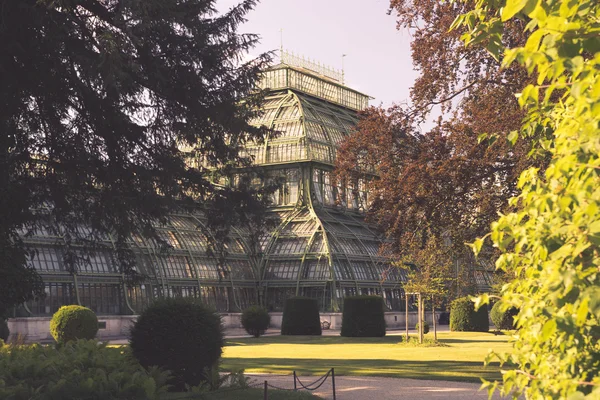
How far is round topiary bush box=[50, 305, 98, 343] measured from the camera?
32.2m

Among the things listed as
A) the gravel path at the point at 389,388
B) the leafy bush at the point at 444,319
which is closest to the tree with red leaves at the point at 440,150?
the gravel path at the point at 389,388

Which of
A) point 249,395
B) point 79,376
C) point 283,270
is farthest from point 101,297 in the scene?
point 79,376

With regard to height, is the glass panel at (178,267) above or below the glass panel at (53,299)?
above

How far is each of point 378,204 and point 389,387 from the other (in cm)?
496

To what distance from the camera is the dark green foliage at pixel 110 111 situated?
15.0 meters

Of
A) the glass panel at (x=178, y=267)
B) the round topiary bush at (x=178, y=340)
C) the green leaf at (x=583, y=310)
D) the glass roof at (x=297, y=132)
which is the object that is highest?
the glass roof at (x=297, y=132)

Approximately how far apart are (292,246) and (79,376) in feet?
134

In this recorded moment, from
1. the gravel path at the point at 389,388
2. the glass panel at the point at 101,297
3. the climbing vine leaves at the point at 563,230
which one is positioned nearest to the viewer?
the climbing vine leaves at the point at 563,230

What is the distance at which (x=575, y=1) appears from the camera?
169 inches

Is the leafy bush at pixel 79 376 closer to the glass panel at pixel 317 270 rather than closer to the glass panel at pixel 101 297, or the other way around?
the glass panel at pixel 101 297

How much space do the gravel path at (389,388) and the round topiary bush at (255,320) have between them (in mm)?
22145

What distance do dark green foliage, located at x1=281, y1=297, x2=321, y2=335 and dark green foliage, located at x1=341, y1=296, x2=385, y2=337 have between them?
254 cm

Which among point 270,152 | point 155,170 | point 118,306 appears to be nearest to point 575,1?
point 155,170

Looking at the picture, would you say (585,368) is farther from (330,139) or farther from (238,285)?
(330,139)
